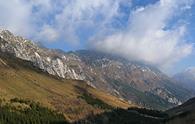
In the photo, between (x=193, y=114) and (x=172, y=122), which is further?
(x=172, y=122)

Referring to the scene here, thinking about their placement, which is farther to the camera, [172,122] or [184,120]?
[172,122]

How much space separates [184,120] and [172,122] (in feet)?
45.4

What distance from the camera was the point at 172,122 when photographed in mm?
180000

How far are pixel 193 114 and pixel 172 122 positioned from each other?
1675cm

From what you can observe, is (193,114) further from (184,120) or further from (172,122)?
(172,122)

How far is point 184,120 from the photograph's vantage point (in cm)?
16662

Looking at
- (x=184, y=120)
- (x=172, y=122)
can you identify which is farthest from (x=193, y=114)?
(x=172, y=122)

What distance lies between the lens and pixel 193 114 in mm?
165000

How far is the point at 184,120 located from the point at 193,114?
169 inches
